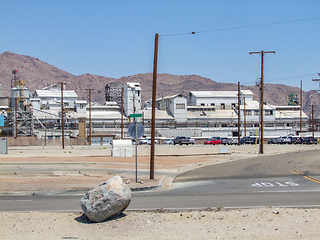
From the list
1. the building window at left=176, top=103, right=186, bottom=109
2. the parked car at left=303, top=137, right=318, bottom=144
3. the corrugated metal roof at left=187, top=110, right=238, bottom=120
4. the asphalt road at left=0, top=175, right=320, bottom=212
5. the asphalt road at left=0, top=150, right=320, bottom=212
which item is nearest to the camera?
the asphalt road at left=0, top=175, right=320, bottom=212

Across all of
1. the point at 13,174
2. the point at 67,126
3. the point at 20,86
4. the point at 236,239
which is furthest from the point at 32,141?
the point at 236,239

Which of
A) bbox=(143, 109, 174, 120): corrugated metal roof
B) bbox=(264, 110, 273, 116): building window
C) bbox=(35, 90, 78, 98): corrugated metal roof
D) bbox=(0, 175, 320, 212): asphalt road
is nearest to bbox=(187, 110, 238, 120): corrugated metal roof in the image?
bbox=(143, 109, 174, 120): corrugated metal roof

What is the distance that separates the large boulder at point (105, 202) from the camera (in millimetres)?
8258

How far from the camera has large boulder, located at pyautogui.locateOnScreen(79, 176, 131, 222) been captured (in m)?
8.26

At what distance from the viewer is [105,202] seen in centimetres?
827

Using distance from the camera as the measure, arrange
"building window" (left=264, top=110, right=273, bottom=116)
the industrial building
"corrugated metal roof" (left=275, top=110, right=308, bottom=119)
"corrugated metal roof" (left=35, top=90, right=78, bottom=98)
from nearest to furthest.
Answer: the industrial building → "building window" (left=264, top=110, right=273, bottom=116) → "corrugated metal roof" (left=35, top=90, right=78, bottom=98) → "corrugated metal roof" (left=275, top=110, right=308, bottom=119)

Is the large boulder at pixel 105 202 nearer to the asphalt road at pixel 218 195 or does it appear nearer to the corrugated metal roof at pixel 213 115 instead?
the asphalt road at pixel 218 195

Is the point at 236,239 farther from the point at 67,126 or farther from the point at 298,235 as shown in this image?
the point at 67,126

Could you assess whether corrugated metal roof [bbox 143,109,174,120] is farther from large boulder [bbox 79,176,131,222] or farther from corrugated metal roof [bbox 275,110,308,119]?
large boulder [bbox 79,176,131,222]

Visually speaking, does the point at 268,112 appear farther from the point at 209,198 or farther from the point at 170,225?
the point at 170,225

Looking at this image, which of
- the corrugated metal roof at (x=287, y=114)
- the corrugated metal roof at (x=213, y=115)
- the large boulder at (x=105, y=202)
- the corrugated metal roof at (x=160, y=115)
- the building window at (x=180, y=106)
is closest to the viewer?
the large boulder at (x=105, y=202)

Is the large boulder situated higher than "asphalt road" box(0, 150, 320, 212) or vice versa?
the large boulder

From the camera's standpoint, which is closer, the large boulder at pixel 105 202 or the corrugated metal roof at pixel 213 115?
the large boulder at pixel 105 202

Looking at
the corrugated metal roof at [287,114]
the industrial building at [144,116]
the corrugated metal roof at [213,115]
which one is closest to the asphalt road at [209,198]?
the industrial building at [144,116]
